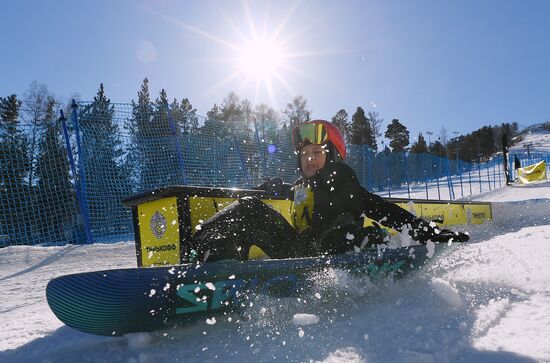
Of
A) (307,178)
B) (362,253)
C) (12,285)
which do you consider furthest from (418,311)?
(12,285)

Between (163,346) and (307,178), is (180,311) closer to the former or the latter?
(163,346)

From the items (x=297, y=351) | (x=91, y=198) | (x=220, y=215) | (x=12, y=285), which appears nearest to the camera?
(x=297, y=351)

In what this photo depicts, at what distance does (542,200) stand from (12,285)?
9.23 m

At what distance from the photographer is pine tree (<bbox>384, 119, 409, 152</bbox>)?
48969 millimetres

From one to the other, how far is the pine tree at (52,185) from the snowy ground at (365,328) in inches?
238

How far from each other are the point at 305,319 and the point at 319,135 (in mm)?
1847

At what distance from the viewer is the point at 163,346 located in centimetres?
189

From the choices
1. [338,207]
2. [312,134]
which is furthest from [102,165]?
[338,207]

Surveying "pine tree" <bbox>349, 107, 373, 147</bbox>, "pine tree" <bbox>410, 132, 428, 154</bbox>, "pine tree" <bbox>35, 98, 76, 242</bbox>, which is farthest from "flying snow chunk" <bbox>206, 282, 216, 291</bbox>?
"pine tree" <bbox>410, 132, 428, 154</bbox>

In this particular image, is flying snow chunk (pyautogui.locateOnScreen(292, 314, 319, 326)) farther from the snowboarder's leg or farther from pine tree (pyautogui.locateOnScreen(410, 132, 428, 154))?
pine tree (pyautogui.locateOnScreen(410, 132, 428, 154))

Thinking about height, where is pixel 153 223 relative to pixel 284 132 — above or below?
below

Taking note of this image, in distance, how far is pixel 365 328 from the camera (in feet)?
6.37

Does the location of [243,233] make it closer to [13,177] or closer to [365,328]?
[365,328]

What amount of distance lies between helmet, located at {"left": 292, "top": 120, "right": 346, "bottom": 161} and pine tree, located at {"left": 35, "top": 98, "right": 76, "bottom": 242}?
6.51 metres
